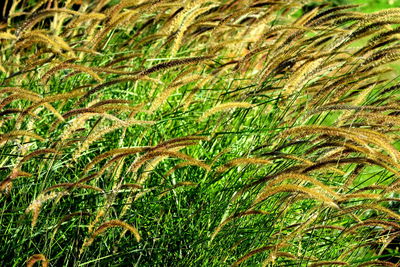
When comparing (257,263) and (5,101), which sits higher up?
(5,101)

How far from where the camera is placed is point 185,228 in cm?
272

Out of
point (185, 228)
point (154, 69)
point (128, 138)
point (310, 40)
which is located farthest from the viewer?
point (128, 138)

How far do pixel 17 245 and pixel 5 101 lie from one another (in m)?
0.62

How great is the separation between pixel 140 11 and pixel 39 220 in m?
1.26

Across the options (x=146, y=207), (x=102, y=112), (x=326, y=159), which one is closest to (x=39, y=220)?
(x=146, y=207)

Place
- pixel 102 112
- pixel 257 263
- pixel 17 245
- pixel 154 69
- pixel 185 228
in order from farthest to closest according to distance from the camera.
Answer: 1. pixel 185 228
2. pixel 257 263
3. pixel 17 245
4. pixel 154 69
5. pixel 102 112

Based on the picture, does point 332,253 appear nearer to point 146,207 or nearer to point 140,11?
point 146,207

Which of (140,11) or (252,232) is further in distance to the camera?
(140,11)

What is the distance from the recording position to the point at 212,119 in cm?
332

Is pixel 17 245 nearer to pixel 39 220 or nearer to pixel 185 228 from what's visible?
pixel 39 220

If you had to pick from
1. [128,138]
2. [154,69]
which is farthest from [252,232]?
[128,138]

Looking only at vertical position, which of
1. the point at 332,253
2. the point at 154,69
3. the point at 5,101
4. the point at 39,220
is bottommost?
the point at 332,253

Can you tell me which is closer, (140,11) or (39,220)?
(39,220)

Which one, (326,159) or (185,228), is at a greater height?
(326,159)
